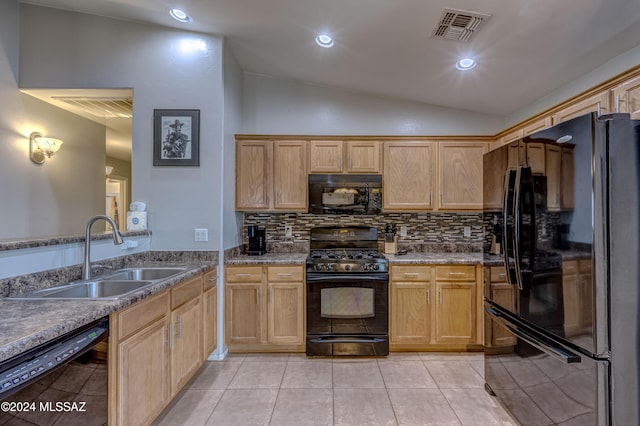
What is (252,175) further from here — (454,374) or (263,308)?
(454,374)

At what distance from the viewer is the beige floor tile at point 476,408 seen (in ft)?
6.69

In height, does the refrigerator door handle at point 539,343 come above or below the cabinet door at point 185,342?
above

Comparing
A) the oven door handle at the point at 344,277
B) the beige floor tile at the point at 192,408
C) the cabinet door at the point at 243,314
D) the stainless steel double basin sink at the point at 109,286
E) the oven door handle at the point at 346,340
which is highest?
the stainless steel double basin sink at the point at 109,286

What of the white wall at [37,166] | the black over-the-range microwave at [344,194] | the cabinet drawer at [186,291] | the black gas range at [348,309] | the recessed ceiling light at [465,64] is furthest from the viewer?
the black over-the-range microwave at [344,194]

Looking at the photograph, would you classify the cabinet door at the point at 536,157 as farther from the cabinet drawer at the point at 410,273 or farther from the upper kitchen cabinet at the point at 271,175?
the upper kitchen cabinet at the point at 271,175

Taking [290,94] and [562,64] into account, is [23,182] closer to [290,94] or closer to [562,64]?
[290,94]

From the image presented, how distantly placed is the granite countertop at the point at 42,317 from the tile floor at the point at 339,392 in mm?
1112

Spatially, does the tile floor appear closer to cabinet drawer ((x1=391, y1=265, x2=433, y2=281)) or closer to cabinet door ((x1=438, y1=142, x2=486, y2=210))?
cabinet drawer ((x1=391, y1=265, x2=433, y2=281))

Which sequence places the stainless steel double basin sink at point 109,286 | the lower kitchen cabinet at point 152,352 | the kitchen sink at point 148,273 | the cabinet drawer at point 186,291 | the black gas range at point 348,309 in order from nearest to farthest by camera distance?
the lower kitchen cabinet at point 152,352 < the stainless steel double basin sink at point 109,286 < the cabinet drawer at point 186,291 < the kitchen sink at point 148,273 < the black gas range at point 348,309

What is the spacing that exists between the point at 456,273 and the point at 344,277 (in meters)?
Result: 1.14

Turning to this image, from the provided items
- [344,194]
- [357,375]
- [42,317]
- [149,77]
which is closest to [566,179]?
[344,194]

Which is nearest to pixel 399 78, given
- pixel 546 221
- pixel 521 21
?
pixel 521 21

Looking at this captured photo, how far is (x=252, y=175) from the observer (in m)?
3.37

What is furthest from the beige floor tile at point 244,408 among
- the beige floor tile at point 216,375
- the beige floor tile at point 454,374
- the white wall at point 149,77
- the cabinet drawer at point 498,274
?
the cabinet drawer at point 498,274
